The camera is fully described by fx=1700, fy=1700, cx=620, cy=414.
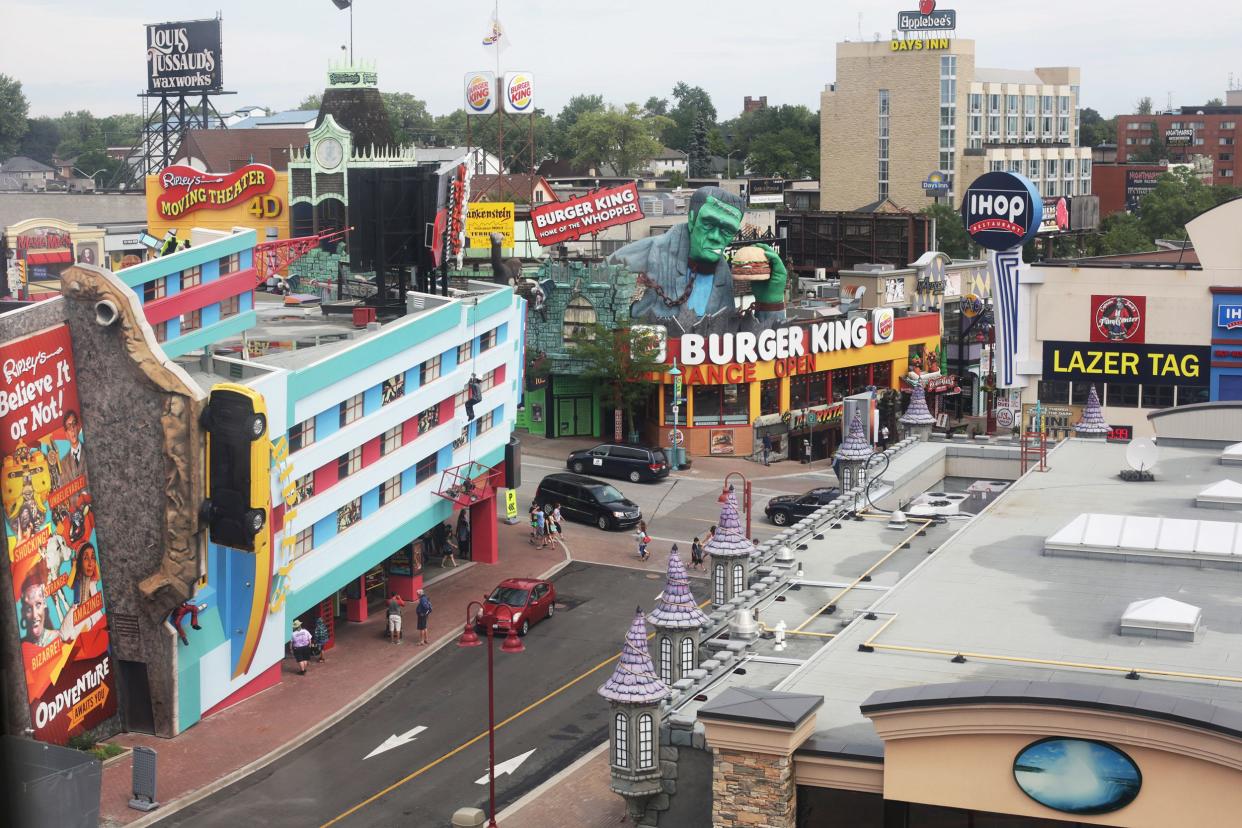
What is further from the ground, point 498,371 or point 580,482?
point 498,371

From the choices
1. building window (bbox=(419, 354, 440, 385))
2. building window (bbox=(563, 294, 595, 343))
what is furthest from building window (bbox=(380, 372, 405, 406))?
building window (bbox=(563, 294, 595, 343))

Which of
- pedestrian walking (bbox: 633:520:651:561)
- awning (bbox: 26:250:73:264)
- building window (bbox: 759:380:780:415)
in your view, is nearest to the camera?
pedestrian walking (bbox: 633:520:651:561)

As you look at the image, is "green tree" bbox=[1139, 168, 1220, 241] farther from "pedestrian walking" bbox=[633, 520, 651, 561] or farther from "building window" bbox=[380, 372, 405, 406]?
"building window" bbox=[380, 372, 405, 406]

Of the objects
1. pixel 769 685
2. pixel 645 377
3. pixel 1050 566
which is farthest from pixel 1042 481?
pixel 645 377

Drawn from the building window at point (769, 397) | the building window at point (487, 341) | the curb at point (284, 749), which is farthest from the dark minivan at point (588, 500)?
the curb at point (284, 749)

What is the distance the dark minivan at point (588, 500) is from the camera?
7281cm

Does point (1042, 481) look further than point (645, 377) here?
No

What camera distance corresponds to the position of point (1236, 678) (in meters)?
33.0

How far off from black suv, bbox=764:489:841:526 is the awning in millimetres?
48101

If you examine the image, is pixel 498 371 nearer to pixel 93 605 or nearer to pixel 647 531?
pixel 647 531

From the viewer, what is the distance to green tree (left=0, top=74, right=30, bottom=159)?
168 metres

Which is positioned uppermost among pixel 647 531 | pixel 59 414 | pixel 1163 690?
pixel 59 414

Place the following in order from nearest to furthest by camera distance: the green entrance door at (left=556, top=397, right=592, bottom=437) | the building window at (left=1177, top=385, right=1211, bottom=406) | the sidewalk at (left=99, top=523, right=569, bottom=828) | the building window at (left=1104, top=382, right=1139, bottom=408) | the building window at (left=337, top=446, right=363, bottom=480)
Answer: the sidewalk at (left=99, top=523, right=569, bottom=828), the building window at (left=337, top=446, right=363, bottom=480), the building window at (left=1177, top=385, right=1211, bottom=406), the building window at (left=1104, top=382, right=1139, bottom=408), the green entrance door at (left=556, top=397, right=592, bottom=437)

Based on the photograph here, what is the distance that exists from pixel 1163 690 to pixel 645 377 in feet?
181
